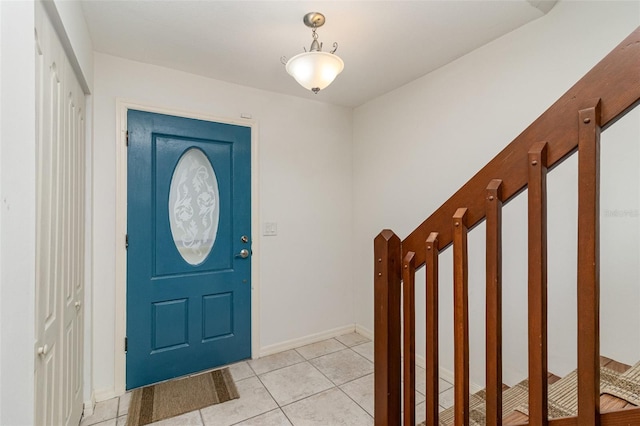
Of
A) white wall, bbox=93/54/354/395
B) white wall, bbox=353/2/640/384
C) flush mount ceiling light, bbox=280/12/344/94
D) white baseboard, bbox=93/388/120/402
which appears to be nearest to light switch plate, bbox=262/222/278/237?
white wall, bbox=93/54/354/395

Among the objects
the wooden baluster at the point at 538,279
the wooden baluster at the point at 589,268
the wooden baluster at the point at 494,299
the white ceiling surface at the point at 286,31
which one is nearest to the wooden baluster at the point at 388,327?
the wooden baluster at the point at 494,299

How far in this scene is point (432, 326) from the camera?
1108 millimetres

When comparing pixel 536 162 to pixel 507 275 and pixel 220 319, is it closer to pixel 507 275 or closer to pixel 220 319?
pixel 507 275

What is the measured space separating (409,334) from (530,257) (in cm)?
55

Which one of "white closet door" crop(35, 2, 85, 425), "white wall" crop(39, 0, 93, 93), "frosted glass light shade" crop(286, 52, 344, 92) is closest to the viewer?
"white closet door" crop(35, 2, 85, 425)

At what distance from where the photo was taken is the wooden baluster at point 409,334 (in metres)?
1.18

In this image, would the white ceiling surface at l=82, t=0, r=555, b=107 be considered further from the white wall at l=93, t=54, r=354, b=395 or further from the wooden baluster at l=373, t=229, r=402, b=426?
the wooden baluster at l=373, t=229, r=402, b=426

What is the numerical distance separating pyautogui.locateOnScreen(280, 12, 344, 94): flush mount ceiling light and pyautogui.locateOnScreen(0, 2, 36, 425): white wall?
3.53 ft

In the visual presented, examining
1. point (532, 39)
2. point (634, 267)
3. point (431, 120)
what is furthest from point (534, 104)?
point (634, 267)

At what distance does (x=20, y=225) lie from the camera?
3.04 ft

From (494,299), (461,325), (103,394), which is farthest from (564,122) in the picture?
(103,394)

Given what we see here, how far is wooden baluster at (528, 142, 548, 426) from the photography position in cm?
81

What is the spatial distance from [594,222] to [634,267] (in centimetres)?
120

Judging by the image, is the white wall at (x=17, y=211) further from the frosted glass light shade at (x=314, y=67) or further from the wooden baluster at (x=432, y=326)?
the wooden baluster at (x=432, y=326)
